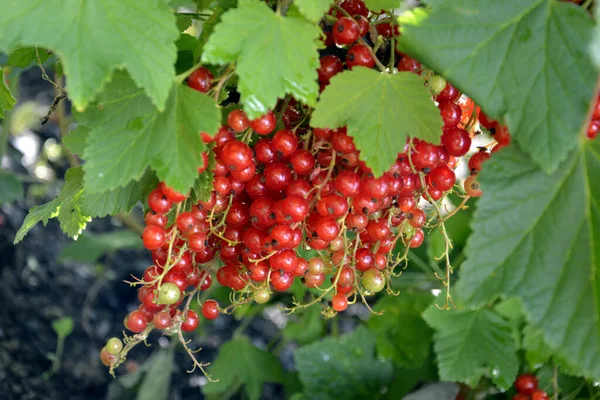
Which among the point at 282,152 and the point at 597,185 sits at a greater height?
the point at 597,185

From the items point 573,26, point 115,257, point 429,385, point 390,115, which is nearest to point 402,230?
point 390,115

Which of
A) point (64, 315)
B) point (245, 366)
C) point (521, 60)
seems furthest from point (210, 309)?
point (64, 315)

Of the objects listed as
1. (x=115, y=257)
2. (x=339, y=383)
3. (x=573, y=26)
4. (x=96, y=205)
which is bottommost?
(x=115, y=257)

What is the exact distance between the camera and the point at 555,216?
1.72 feet

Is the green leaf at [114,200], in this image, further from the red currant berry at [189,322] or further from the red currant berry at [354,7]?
the red currant berry at [354,7]

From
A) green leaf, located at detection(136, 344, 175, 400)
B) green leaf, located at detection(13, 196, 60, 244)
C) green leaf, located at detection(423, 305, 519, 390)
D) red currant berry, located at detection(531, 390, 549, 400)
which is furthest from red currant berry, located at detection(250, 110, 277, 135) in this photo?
green leaf, located at detection(136, 344, 175, 400)

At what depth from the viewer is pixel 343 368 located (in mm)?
1438

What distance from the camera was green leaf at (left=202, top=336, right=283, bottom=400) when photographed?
4.91ft

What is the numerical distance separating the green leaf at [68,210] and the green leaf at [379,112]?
0.36m

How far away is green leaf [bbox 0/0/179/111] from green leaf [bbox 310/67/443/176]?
0.17 meters

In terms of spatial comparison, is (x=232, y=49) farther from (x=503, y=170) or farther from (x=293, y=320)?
(x=293, y=320)

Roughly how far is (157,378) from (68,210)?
106cm

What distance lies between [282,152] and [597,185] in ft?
1.06

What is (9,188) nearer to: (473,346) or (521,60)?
(473,346)
